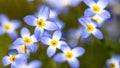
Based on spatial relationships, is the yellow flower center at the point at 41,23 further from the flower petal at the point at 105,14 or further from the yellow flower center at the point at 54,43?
the flower petal at the point at 105,14

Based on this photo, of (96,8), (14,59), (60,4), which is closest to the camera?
(14,59)

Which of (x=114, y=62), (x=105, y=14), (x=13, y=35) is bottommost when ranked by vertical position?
(x=114, y=62)

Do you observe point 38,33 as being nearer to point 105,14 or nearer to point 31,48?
point 31,48

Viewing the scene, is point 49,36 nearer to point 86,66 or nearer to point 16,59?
point 16,59

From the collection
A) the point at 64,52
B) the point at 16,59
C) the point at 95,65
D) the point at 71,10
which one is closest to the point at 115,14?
the point at 71,10

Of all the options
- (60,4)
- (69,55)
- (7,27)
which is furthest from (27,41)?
(60,4)
